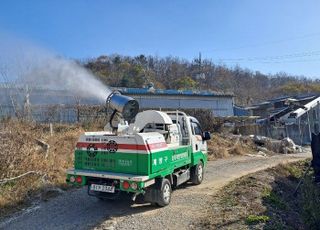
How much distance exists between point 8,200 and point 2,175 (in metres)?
1.21

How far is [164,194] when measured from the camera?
26.7 feet

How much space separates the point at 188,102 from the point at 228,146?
15.4 m

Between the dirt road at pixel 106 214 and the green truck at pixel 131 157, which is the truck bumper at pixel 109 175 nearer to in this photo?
the green truck at pixel 131 157

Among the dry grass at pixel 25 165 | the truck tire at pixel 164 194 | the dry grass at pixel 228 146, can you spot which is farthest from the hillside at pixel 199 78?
the truck tire at pixel 164 194

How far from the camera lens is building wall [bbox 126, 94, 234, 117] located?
33281 mm

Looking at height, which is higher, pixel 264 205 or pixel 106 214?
pixel 106 214

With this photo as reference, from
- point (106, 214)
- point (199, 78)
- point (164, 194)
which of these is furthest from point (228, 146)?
point (199, 78)

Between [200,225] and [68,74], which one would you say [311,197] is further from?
[68,74]

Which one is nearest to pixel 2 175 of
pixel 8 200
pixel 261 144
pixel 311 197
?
pixel 8 200

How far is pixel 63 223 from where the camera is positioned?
280 inches

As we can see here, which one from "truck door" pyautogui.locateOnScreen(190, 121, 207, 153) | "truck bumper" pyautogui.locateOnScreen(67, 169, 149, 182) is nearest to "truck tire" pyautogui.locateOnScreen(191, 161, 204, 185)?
"truck door" pyautogui.locateOnScreen(190, 121, 207, 153)

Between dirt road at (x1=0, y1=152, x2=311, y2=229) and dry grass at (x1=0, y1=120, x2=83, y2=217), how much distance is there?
2.49ft

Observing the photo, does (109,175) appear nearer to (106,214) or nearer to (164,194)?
(106,214)

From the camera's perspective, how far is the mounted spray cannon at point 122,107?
29.5 feet
